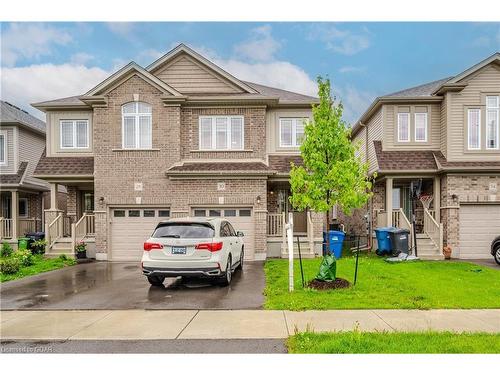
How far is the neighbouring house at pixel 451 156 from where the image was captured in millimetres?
16344

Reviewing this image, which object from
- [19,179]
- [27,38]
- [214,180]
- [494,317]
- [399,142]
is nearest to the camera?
[494,317]

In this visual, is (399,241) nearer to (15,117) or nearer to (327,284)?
(327,284)

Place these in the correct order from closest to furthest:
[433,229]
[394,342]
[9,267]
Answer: [394,342] → [9,267] → [433,229]

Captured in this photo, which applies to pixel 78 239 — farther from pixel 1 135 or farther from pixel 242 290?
pixel 242 290

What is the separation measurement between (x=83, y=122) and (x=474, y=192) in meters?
16.9

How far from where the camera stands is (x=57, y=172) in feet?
55.7

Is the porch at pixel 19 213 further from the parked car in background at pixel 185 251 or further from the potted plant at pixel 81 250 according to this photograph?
the parked car in background at pixel 185 251

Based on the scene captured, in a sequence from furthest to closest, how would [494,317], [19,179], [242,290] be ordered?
1. [19,179]
2. [242,290]
3. [494,317]

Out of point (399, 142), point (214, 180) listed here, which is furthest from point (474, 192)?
point (214, 180)

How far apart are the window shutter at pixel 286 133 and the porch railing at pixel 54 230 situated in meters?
10.1

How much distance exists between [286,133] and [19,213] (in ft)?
51.5

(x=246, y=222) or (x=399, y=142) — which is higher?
(x=399, y=142)

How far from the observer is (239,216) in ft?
53.2

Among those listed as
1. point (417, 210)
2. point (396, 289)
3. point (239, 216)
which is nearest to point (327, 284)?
point (396, 289)
